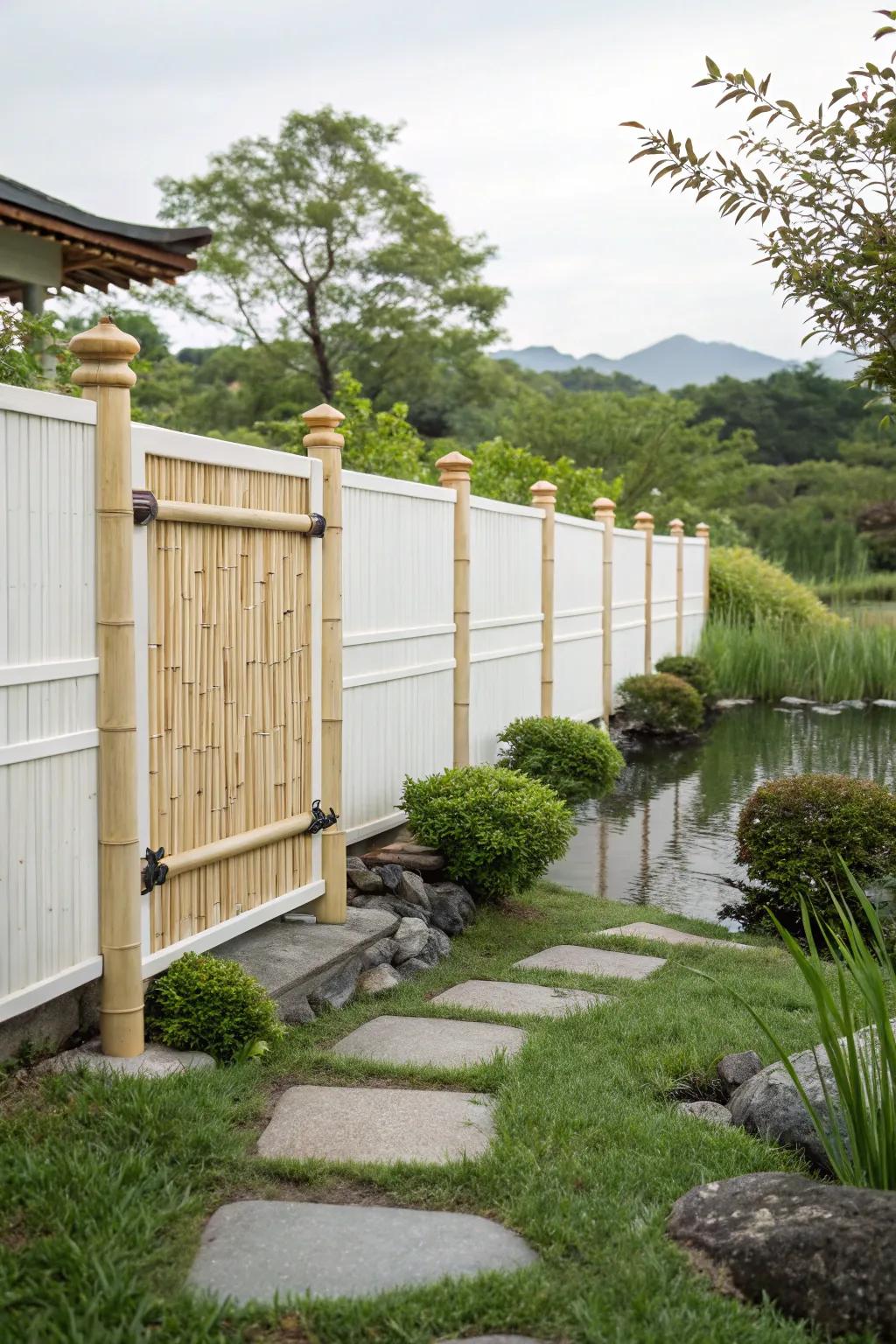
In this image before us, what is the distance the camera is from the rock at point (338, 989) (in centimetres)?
456

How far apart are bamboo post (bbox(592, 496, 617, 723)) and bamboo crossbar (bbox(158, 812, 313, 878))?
7.89m

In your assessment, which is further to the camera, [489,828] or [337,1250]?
[489,828]

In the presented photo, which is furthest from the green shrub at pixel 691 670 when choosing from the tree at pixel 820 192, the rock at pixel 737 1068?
the tree at pixel 820 192

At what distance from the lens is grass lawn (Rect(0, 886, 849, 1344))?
236cm

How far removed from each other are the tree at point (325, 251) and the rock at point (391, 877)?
28.3m

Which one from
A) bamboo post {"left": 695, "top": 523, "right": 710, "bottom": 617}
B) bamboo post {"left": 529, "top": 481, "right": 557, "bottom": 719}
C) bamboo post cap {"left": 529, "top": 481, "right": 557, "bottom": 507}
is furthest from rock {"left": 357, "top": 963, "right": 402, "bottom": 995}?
bamboo post {"left": 695, "top": 523, "right": 710, "bottom": 617}

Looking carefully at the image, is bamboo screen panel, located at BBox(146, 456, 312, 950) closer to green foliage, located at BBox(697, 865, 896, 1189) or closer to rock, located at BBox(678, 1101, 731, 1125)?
rock, located at BBox(678, 1101, 731, 1125)

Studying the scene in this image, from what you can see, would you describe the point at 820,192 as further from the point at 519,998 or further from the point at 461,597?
the point at 461,597

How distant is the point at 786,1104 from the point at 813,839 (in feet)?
9.47

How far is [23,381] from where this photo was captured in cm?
466

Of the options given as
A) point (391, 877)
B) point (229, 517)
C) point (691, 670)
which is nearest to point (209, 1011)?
point (229, 517)

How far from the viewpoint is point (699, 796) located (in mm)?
10047

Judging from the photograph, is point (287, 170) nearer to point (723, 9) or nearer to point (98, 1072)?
point (723, 9)

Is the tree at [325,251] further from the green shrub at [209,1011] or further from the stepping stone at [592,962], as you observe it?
the green shrub at [209,1011]
